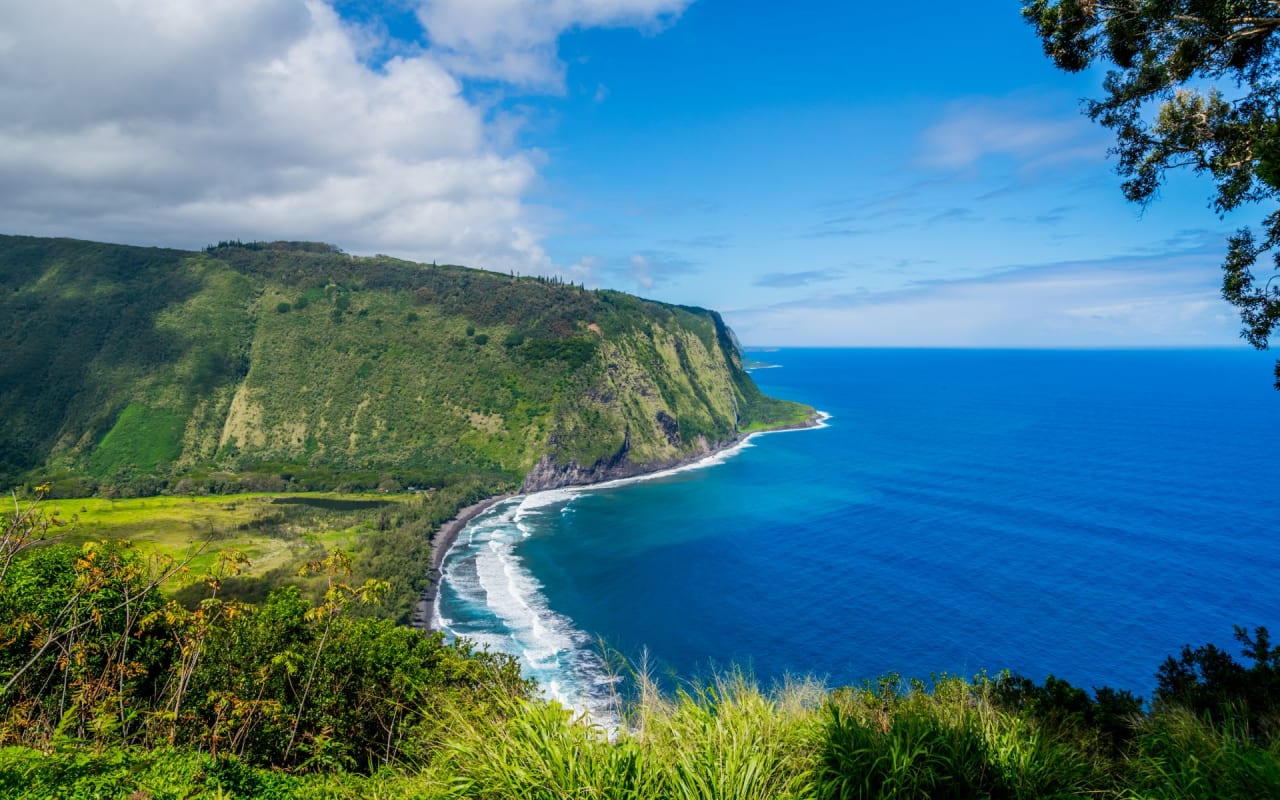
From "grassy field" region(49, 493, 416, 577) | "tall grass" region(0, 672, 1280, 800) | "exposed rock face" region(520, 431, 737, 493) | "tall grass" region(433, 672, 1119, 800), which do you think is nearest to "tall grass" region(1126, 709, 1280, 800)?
"tall grass" region(0, 672, 1280, 800)

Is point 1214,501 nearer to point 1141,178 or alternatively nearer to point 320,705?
point 1141,178

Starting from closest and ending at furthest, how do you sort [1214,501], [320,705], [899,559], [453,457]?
[320,705]
[899,559]
[1214,501]
[453,457]

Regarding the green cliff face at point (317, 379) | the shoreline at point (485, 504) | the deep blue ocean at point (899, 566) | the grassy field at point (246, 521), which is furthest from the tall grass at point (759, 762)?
the green cliff face at point (317, 379)

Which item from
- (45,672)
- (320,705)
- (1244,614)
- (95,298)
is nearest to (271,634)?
(320,705)

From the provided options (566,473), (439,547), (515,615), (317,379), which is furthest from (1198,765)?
(317,379)

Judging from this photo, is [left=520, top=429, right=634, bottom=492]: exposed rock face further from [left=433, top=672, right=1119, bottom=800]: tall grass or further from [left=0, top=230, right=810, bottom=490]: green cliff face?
[left=433, top=672, right=1119, bottom=800]: tall grass
